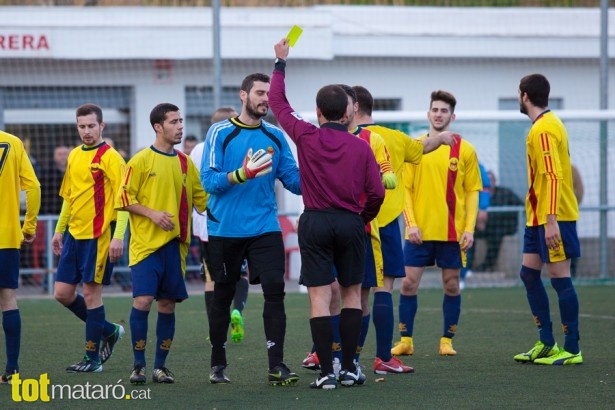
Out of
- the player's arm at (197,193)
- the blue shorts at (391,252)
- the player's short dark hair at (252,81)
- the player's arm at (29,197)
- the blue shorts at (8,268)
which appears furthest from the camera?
the blue shorts at (391,252)

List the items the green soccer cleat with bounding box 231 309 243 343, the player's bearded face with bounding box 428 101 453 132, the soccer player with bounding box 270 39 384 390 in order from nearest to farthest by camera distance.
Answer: the soccer player with bounding box 270 39 384 390 → the player's bearded face with bounding box 428 101 453 132 → the green soccer cleat with bounding box 231 309 243 343

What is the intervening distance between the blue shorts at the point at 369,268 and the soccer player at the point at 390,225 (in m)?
0.23

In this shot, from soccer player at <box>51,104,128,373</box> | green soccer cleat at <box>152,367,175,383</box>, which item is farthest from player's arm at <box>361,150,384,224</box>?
soccer player at <box>51,104,128,373</box>

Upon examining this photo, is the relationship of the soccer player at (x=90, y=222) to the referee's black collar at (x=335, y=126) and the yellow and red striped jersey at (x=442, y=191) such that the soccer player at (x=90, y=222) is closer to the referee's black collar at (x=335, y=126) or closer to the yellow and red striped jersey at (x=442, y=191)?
the referee's black collar at (x=335, y=126)

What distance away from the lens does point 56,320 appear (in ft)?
40.3

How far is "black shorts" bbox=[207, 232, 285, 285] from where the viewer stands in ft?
24.6

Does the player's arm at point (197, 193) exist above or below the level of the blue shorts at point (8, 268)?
above

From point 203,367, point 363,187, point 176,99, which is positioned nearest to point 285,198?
point 176,99

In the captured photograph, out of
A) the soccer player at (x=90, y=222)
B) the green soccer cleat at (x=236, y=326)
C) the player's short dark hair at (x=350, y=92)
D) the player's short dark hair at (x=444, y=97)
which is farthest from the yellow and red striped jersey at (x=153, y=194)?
the player's short dark hair at (x=444, y=97)

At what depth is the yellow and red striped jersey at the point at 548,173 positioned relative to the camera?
8219mm

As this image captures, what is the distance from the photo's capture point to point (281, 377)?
7.46m

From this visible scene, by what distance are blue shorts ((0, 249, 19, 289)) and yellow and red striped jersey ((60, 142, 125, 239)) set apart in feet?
2.11

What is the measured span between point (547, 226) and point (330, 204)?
1.90 metres

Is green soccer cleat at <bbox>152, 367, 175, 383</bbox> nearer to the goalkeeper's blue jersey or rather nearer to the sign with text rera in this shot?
the goalkeeper's blue jersey
